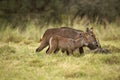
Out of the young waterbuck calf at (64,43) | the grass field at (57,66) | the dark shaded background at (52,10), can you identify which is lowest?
the grass field at (57,66)

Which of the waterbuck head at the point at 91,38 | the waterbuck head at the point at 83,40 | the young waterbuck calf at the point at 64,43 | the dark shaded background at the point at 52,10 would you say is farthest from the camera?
the dark shaded background at the point at 52,10

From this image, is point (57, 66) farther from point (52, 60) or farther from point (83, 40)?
point (83, 40)

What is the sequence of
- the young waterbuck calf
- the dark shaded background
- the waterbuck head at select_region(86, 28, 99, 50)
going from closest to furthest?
the young waterbuck calf, the waterbuck head at select_region(86, 28, 99, 50), the dark shaded background

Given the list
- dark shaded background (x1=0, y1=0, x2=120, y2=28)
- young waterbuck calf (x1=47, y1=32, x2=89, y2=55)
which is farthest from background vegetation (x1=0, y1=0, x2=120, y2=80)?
dark shaded background (x1=0, y1=0, x2=120, y2=28)

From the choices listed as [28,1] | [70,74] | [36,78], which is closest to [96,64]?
[70,74]

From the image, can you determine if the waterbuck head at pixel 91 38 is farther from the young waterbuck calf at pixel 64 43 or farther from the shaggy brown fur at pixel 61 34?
the young waterbuck calf at pixel 64 43

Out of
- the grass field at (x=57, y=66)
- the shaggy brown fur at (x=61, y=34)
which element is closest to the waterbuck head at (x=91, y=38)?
the shaggy brown fur at (x=61, y=34)

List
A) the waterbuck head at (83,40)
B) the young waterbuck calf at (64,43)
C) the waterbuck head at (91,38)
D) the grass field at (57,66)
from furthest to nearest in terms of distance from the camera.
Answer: the waterbuck head at (91,38) → the waterbuck head at (83,40) → the young waterbuck calf at (64,43) → the grass field at (57,66)

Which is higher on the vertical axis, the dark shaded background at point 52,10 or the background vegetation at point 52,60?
the dark shaded background at point 52,10

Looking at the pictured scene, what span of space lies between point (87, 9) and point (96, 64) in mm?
15734

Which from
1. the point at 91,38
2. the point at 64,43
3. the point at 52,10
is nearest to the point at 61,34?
the point at 64,43

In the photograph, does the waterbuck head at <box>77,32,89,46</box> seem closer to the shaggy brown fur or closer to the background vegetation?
the shaggy brown fur

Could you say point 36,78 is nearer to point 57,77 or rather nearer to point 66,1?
point 57,77

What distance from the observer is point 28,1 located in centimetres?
2623
